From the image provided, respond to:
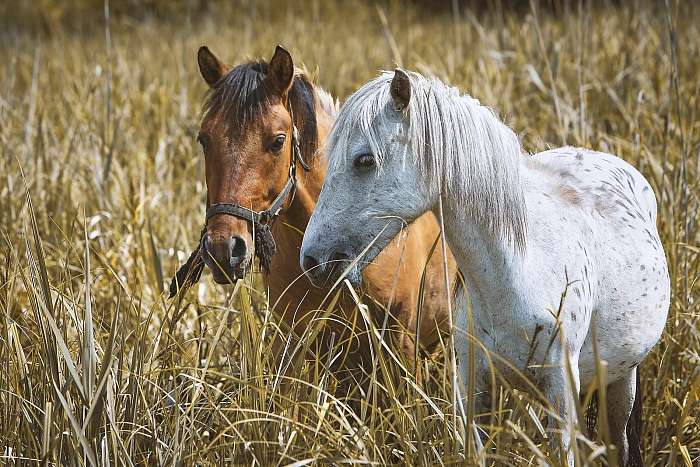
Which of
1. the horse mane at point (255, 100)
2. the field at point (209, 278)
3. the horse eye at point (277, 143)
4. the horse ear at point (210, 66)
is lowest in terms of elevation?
the field at point (209, 278)

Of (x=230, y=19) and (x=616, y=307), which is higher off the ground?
(x=230, y=19)

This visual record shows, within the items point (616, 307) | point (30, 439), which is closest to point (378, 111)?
point (616, 307)

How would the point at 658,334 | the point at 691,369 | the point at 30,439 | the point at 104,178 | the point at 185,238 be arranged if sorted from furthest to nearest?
the point at 104,178 → the point at 185,238 → the point at 691,369 → the point at 658,334 → the point at 30,439

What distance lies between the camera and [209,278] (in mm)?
3875

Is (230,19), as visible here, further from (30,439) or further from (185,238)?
(30,439)

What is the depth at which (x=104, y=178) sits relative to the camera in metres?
4.21

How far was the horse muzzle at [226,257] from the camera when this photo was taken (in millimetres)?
2387

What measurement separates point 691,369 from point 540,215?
1.10 m

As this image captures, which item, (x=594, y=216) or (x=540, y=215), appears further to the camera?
(x=594, y=216)

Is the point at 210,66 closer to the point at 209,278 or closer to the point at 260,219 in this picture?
the point at 260,219

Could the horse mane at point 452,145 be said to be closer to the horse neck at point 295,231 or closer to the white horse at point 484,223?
the white horse at point 484,223

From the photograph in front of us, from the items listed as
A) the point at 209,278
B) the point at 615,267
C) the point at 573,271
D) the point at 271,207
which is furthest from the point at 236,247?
the point at 209,278

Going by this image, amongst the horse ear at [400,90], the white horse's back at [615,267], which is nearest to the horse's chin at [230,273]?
the horse ear at [400,90]

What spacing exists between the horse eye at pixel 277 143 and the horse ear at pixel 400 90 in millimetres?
732
